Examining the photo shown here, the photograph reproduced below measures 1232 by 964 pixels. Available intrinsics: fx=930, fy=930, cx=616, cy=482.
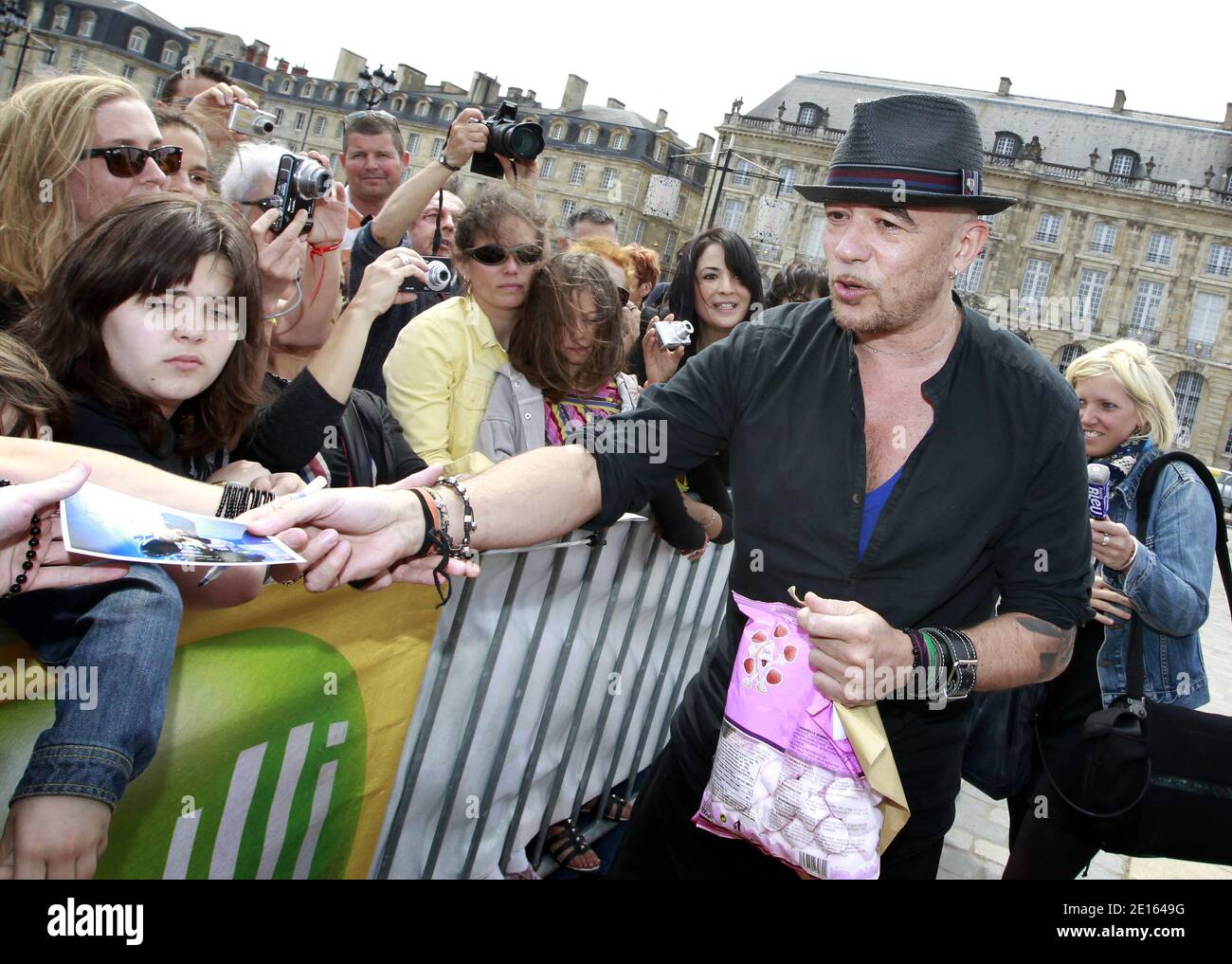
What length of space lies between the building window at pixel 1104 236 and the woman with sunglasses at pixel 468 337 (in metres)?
56.1

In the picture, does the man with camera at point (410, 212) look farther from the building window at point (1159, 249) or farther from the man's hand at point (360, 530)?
the building window at point (1159, 249)

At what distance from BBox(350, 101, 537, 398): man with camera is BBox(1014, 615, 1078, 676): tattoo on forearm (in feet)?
8.41

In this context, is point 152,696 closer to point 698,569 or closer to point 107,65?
point 698,569

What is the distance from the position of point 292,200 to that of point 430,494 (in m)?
1.36

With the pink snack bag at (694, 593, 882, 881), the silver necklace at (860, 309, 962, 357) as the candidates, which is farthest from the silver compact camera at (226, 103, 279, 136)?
the pink snack bag at (694, 593, 882, 881)

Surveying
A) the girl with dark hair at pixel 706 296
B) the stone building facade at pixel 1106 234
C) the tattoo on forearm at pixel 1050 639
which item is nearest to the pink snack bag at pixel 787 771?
the tattoo on forearm at pixel 1050 639

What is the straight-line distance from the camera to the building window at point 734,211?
56.0 meters

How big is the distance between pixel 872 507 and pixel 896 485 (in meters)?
0.08

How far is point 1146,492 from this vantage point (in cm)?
333

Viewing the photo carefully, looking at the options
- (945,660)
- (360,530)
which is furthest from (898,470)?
(360,530)

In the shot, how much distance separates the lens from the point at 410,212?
13.1 feet

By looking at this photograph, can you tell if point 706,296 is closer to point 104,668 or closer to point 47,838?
point 104,668

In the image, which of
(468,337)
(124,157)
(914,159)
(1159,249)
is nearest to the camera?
(914,159)
